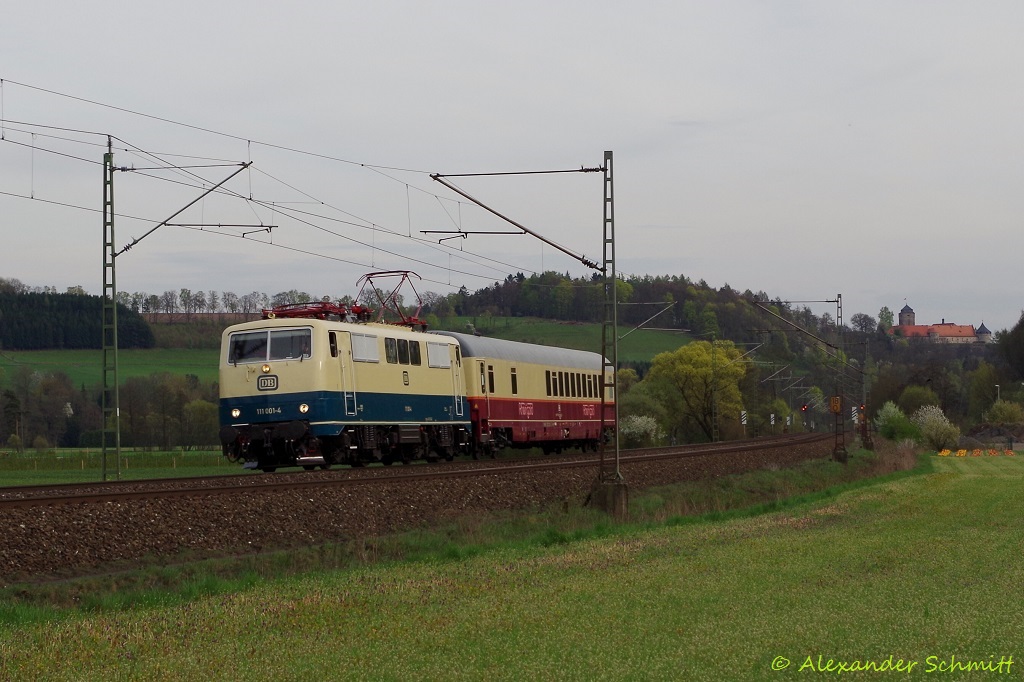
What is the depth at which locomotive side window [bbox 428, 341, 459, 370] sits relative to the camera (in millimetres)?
34906

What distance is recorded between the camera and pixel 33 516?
17.0m

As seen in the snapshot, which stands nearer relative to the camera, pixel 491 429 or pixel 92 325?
pixel 491 429

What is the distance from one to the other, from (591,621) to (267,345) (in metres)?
19.6

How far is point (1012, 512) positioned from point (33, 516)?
703 inches

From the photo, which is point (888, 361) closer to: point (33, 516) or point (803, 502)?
point (803, 502)

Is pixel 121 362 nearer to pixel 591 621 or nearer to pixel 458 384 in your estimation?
pixel 458 384

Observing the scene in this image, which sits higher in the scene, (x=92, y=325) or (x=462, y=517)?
(x=92, y=325)

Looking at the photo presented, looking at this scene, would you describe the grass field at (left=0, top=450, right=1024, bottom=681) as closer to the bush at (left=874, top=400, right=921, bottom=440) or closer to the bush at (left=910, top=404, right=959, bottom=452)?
the bush at (left=910, top=404, right=959, bottom=452)

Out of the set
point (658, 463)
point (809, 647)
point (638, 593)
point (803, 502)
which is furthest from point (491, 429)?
point (809, 647)

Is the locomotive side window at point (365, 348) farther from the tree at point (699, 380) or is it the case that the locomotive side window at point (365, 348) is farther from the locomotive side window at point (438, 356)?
the tree at point (699, 380)

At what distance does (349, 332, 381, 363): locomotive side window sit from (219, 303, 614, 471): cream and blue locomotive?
26 mm

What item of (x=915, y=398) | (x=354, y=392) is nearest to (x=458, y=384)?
(x=354, y=392)

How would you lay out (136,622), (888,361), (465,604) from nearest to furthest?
(136,622) → (465,604) → (888,361)

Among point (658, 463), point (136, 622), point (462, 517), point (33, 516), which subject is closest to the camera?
point (136, 622)
